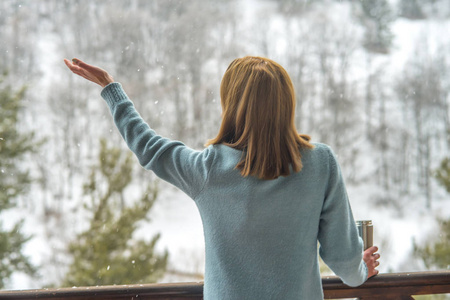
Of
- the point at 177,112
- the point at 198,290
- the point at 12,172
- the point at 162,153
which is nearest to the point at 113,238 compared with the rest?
the point at 12,172

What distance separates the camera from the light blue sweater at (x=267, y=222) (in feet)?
2.06

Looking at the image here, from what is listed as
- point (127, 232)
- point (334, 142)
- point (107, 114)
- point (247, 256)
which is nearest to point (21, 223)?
point (127, 232)

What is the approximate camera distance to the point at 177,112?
520 cm

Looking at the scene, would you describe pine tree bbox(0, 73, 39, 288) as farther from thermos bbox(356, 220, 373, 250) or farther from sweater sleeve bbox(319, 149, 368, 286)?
sweater sleeve bbox(319, 149, 368, 286)

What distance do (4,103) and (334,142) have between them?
12.1ft

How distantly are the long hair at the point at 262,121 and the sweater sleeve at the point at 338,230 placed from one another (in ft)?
0.20

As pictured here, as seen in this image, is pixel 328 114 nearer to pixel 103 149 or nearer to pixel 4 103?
pixel 103 149

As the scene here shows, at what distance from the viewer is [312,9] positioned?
17.4ft

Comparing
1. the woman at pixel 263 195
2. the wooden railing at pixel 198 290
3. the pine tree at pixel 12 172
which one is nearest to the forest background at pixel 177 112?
the pine tree at pixel 12 172

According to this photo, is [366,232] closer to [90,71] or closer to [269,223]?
[269,223]

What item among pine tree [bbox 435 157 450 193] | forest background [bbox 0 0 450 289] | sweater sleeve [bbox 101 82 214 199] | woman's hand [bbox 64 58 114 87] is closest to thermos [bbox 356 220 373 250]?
sweater sleeve [bbox 101 82 214 199]

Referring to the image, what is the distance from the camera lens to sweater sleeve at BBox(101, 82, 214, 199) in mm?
656

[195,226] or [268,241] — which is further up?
[268,241]

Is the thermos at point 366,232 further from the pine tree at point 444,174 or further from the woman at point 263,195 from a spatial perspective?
the pine tree at point 444,174
